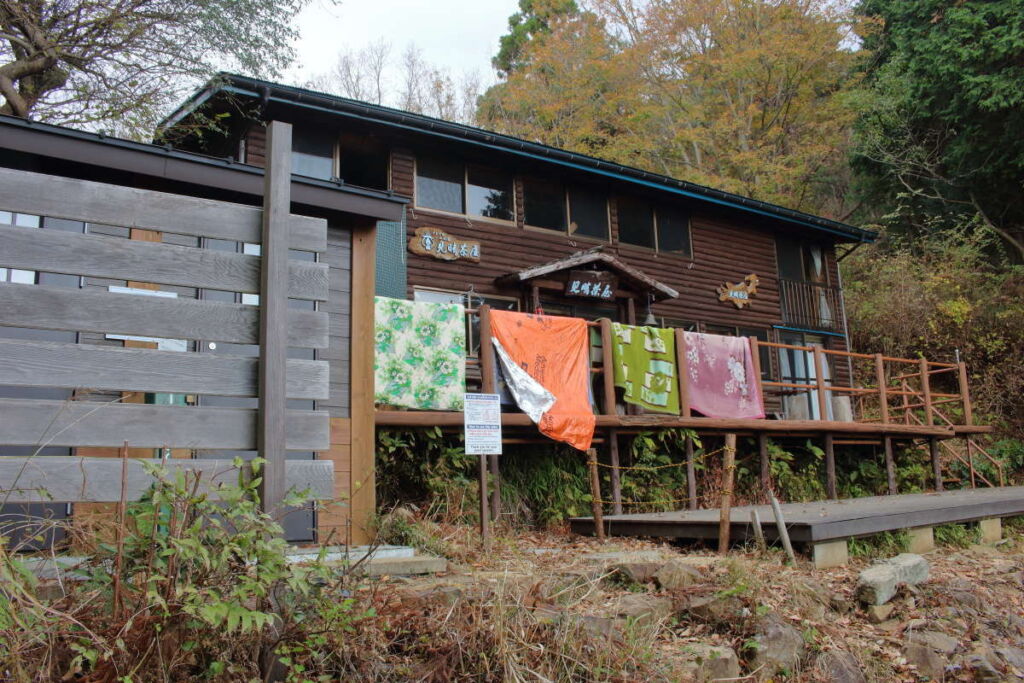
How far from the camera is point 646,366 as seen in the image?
1259 centimetres

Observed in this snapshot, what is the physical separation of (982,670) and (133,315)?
256 inches

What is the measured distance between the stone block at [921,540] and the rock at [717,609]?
4764mm

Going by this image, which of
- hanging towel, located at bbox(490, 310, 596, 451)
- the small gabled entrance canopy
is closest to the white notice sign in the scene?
hanging towel, located at bbox(490, 310, 596, 451)

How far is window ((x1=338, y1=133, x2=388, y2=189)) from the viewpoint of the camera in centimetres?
1480

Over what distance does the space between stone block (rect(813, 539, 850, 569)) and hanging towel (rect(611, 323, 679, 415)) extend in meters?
4.19

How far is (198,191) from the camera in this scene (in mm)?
8617

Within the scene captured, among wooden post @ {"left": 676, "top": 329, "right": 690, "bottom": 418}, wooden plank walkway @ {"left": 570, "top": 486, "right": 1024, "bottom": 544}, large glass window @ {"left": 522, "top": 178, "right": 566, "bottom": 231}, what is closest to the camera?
wooden plank walkway @ {"left": 570, "top": 486, "right": 1024, "bottom": 544}

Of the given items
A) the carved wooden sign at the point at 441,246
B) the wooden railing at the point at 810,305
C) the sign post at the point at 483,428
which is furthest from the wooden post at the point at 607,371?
the wooden railing at the point at 810,305

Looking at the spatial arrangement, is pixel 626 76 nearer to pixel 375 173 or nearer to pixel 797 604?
pixel 375 173

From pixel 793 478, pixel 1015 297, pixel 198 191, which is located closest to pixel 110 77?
pixel 198 191

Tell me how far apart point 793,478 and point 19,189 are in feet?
41.3

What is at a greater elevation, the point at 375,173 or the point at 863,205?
the point at 863,205

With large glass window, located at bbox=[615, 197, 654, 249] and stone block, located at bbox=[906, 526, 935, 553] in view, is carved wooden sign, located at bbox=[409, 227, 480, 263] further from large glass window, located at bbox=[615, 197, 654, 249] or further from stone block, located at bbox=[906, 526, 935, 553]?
stone block, located at bbox=[906, 526, 935, 553]

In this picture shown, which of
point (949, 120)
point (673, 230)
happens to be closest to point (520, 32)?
point (949, 120)
